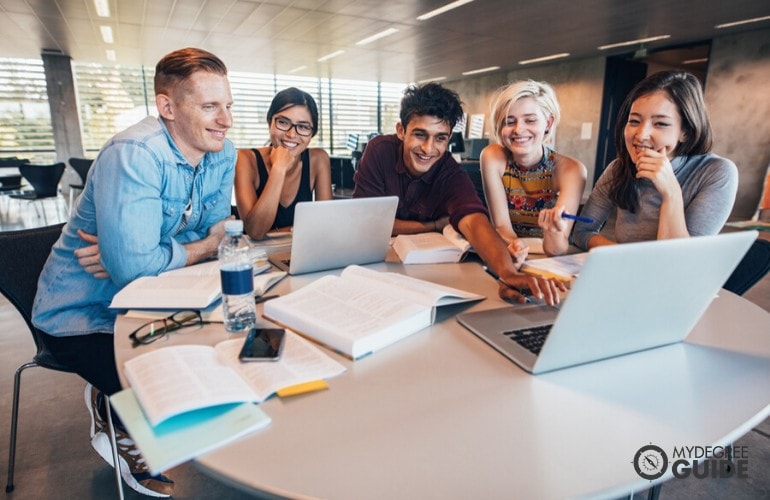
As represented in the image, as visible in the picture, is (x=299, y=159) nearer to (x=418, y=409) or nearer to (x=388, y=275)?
(x=388, y=275)

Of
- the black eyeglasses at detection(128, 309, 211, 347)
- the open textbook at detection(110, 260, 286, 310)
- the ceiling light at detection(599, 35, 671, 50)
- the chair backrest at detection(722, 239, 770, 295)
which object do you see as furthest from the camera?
the ceiling light at detection(599, 35, 671, 50)

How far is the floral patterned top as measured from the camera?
1959 millimetres

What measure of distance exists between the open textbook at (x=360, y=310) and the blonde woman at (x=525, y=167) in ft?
2.98

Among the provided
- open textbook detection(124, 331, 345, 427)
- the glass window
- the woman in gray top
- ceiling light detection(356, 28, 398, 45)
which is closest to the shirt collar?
open textbook detection(124, 331, 345, 427)

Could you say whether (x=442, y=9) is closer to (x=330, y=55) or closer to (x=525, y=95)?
(x=330, y=55)

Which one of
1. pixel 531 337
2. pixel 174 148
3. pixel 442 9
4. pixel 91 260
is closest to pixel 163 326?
pixel 91 260

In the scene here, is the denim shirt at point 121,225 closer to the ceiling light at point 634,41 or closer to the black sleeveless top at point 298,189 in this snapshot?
the black sleeveless top at point 298,189

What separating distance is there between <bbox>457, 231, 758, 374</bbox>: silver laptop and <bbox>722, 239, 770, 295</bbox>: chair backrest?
63 cm

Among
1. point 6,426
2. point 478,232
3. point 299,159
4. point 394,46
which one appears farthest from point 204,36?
point 478,232

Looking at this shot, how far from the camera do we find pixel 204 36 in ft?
21.2

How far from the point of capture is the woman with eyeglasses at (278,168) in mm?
1967

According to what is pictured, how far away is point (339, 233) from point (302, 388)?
0.63 metres

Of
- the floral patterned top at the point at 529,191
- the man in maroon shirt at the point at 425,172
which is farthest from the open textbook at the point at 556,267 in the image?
the floral patterned top at the point at 529,191

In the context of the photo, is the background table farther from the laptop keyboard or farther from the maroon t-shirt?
the maroon t-shirt
